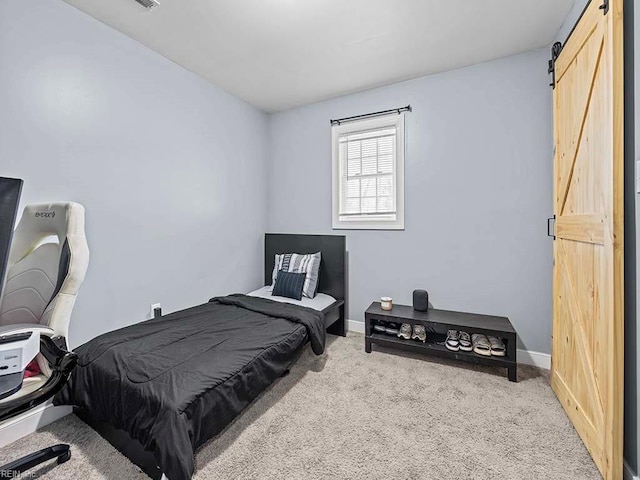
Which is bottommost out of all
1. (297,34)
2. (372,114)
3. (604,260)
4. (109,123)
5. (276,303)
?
(276,303)

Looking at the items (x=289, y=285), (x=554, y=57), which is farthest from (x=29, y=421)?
(x=554, y=57)

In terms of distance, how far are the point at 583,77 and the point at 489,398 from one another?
2.09 meters

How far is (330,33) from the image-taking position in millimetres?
2271

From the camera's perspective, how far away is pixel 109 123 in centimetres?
219

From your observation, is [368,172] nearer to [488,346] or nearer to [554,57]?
[554,57]

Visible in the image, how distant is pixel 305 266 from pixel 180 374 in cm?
183

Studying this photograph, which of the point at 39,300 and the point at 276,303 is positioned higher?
the point at 39,300

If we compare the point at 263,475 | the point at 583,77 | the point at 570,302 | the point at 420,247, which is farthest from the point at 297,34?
the point at 263,475

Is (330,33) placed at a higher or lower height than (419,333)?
higher

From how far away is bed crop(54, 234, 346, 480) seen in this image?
133 centimetres

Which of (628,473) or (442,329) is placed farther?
(442,329)

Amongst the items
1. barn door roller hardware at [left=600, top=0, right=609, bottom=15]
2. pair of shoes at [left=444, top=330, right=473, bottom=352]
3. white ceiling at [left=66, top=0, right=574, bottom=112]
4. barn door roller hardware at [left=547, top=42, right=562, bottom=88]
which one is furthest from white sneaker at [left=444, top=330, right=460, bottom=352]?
white ceiling at [left=66, top=0, right=574, bottom=112]

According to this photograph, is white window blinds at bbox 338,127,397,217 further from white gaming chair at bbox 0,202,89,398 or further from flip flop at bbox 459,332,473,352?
white gaming chair at bbox 0,202,89,398

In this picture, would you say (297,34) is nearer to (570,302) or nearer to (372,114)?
(372,114)
